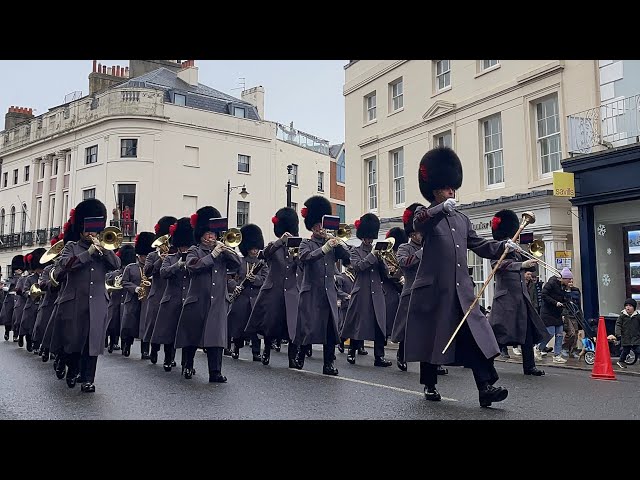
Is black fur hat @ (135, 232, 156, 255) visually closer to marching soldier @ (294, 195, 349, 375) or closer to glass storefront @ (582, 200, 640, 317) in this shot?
marching soldier @ (294, 195, 349, 375)

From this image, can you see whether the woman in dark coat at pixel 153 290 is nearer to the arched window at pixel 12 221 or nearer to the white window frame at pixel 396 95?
the white window frame at pixel 396 95

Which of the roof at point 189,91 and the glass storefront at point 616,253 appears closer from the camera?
the glass storefront at point 616,253

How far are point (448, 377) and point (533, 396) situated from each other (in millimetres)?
1989

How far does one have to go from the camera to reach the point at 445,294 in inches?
253

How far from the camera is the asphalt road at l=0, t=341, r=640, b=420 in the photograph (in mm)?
5891

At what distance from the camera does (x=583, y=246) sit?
14766mm

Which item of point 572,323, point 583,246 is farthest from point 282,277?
point 583,246

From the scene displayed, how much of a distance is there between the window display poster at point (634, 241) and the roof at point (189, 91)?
28.4 m

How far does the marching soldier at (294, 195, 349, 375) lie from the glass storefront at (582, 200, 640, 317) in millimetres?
7483

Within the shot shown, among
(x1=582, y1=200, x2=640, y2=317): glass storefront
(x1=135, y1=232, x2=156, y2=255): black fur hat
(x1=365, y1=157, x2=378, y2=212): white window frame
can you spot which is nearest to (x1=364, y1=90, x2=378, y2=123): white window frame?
(x1=365, y1=157, x2=378, y2=212): white window frame

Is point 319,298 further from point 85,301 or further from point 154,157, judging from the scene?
point 154,157

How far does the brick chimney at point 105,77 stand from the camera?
39875 millimetres

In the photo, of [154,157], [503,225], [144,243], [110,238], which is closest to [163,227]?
A: [144,243]

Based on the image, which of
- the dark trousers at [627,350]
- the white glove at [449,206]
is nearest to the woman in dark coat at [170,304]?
the white glove at [449,206]
